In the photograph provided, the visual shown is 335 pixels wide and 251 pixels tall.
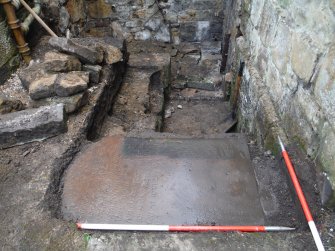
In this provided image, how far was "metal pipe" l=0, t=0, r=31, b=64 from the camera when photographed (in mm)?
3266

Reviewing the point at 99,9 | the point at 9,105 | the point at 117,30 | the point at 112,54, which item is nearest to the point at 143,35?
the point at 117,30

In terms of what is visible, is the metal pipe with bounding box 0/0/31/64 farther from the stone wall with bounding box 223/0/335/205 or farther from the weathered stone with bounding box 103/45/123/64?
the stone wall with bounding box 223/0/335/205

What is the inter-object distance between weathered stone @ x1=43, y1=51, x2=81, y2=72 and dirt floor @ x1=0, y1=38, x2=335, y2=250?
62cm

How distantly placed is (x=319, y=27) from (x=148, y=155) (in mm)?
1425

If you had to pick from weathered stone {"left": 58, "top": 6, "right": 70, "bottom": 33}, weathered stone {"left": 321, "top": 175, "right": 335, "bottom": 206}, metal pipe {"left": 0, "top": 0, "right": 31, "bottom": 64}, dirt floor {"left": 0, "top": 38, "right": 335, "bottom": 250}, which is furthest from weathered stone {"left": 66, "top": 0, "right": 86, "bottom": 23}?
weathered stone {"left": 321, "top": 175, "right": 335, "bottom": 206}

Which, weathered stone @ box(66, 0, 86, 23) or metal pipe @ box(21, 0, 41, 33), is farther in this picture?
weathered stone @ box(66, 0, 86, 23)

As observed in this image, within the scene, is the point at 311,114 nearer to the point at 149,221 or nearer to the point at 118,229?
the point at 149,221

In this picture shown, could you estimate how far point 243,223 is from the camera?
5.73 ft

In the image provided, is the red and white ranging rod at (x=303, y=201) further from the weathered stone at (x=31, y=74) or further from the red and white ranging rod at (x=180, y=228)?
the weathered stone at (x=31, y=74)

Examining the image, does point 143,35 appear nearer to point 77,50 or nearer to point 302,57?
point 77,50

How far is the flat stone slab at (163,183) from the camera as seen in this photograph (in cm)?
181

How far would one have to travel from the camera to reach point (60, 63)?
9.76ft

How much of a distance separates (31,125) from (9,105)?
468 millimetres

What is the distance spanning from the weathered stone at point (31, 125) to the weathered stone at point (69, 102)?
0.15 metres
